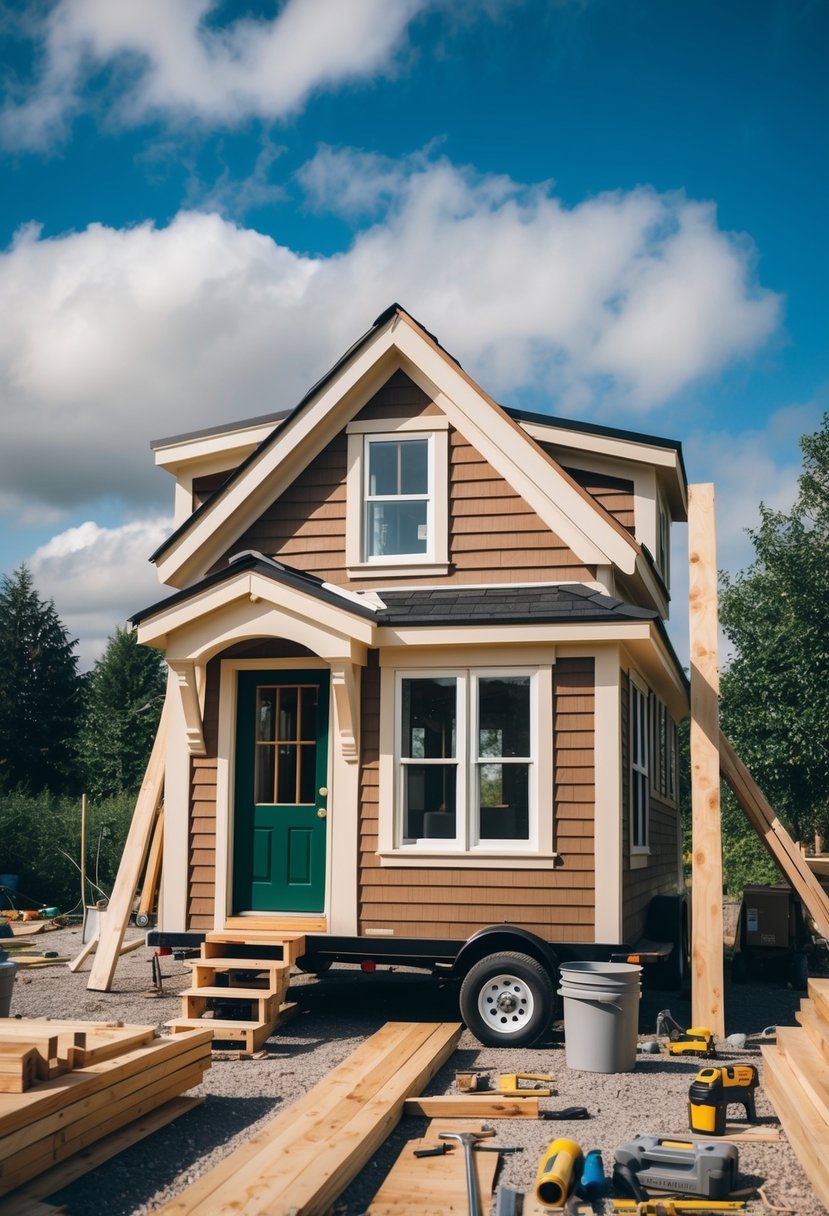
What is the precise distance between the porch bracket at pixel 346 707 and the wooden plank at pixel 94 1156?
3.90 metres

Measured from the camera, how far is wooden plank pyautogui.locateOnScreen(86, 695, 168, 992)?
11898 millimetres

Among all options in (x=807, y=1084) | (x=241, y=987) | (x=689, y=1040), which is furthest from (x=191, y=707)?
(x=807, y=1084)

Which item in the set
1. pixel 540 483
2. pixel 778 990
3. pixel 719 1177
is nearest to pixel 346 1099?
pixel 719 1177

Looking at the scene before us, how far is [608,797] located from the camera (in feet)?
34.0

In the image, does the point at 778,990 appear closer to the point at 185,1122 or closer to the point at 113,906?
the point at 113,906

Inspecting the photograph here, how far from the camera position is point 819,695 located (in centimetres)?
2497

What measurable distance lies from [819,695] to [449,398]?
16257 mm

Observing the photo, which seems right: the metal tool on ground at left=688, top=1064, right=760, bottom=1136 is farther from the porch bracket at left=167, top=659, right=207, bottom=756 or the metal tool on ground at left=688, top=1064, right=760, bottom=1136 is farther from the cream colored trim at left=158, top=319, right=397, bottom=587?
the cream colored trim at left=158, top=319, right=397, bottom=587

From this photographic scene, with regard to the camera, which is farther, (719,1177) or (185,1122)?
(185,1122)

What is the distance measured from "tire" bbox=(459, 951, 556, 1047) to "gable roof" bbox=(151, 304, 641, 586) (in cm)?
394

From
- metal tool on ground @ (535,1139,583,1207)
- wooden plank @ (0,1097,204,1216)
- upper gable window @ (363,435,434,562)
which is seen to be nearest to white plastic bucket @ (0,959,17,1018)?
→ wooden plank @ (0,1097,204,1216)

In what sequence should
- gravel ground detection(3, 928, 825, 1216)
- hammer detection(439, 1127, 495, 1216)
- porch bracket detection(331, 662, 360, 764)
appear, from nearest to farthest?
hammer detection(439, 1127, 495, 1216) < gravel ground detection(3, 928, 825, 1216) < porch bracket detection(331, 662, 360, 764)

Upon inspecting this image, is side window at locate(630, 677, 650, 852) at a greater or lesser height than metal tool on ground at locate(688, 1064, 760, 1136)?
greater

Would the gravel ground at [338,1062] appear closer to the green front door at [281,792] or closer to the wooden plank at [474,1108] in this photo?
the wooden plank at [474,1108]
